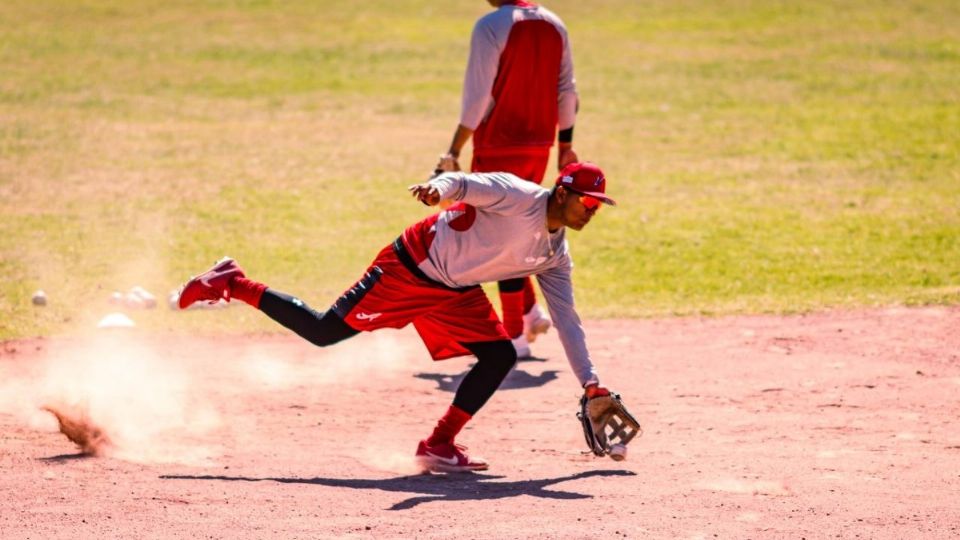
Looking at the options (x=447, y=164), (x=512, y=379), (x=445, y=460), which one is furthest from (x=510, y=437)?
(x=447, y=164)

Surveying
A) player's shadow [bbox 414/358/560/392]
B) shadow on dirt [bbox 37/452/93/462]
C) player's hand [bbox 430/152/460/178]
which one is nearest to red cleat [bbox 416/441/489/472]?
shadow on dirt [bbox 37/452/93/462]

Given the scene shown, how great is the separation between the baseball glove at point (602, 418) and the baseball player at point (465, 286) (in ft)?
0.19

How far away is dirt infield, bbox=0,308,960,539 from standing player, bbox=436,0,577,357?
1268mm

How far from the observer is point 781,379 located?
9844 millimetres

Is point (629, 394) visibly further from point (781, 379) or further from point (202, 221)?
point (202, 221)

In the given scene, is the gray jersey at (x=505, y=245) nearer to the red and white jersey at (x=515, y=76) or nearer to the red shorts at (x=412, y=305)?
the red shorts at (x=412, y=305)

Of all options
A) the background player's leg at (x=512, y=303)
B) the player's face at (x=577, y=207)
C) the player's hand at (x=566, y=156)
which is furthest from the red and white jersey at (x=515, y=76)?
the player's face at (x=577, y=207)

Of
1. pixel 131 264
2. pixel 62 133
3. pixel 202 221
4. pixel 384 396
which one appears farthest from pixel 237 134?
pixel 384 396

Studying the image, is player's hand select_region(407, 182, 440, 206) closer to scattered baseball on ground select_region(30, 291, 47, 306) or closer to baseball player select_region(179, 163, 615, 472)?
baseball player select_region(179, 163, 615, 472)

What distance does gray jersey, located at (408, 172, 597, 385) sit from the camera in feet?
24.5

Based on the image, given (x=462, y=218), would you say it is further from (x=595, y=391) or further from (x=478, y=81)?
(x=478, y=81)

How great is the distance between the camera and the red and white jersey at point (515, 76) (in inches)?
385

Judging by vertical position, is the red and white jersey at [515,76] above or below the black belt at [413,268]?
above

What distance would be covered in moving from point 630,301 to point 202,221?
4.56 meters
